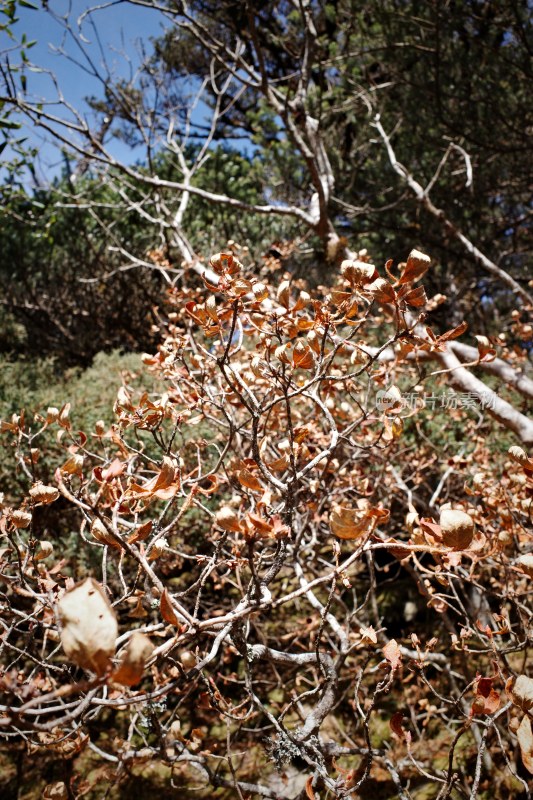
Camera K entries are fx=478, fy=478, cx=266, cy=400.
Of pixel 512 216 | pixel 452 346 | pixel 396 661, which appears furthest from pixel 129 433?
pixel 512 216

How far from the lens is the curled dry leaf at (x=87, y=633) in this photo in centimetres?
47

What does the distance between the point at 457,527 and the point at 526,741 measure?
0.40 metres

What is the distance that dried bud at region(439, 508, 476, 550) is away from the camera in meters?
0.66

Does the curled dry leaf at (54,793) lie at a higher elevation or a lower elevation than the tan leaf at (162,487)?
lower

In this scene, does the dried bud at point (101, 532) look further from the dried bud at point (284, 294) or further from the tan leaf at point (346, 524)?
the dried bud at point (284, 294)

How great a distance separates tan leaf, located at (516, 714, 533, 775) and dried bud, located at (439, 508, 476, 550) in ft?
1.17

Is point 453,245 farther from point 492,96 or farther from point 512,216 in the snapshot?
point 492,96

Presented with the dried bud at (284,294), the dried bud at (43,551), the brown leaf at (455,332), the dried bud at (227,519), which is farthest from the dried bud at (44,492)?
the brown leaf at (455,332)

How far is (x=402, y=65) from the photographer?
4902 mm

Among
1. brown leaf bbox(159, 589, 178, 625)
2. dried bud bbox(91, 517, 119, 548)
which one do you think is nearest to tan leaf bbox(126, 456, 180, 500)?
dried bud bbox(91, 517, 119, 548)

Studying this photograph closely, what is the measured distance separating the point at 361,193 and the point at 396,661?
6722 mm

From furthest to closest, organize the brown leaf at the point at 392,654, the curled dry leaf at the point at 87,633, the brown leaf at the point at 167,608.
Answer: the brown leaf at the point at 392,654, the brown leaf at the point at 167,608, the curled dry leaf at the point at 87,633

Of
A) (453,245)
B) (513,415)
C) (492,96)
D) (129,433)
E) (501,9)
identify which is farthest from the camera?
(453,245)

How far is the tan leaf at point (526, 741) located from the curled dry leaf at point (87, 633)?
26.7 inches
